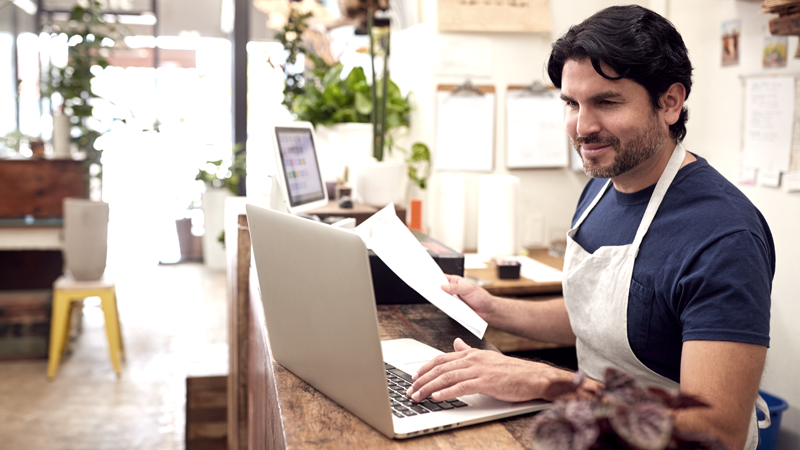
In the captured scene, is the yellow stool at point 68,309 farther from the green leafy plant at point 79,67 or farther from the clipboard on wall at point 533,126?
the clipboard on wall at point 533,126

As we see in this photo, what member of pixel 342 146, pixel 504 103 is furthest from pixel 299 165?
pixel 504 103

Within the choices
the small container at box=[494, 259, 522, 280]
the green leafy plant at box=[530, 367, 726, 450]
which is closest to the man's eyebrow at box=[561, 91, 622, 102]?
the green leafy plant at box=[530, 367, 726, 450]

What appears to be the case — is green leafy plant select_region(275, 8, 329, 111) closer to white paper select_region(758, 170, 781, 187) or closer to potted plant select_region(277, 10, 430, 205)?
potted plant select_region(277, 10, 430, 205)

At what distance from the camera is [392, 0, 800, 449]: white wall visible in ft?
7.47

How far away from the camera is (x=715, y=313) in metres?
1.08

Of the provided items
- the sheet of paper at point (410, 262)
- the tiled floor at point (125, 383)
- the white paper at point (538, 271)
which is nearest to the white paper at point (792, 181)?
the white paper at point (538, 271)

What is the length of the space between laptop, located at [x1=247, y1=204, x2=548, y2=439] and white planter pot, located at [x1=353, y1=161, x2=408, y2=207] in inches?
55.7

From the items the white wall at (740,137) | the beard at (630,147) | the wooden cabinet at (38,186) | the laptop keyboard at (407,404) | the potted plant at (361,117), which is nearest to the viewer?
the laptop keyboard at (407,404)

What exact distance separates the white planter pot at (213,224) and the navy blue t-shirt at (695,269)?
499 cm

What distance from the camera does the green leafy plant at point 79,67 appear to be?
469cm

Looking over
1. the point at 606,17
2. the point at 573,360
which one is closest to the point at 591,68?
the point at 606,17

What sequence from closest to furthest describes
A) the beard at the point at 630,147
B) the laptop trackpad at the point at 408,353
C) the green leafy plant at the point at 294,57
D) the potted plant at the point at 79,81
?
the laptop trackpad at the point at 408,353 → the beard at the point at 630,147 → the green leafy plant at the point at 294,57 → the potted plant at the point at 79,81

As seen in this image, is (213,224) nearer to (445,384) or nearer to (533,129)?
(533,129)

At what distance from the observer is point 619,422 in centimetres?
58
